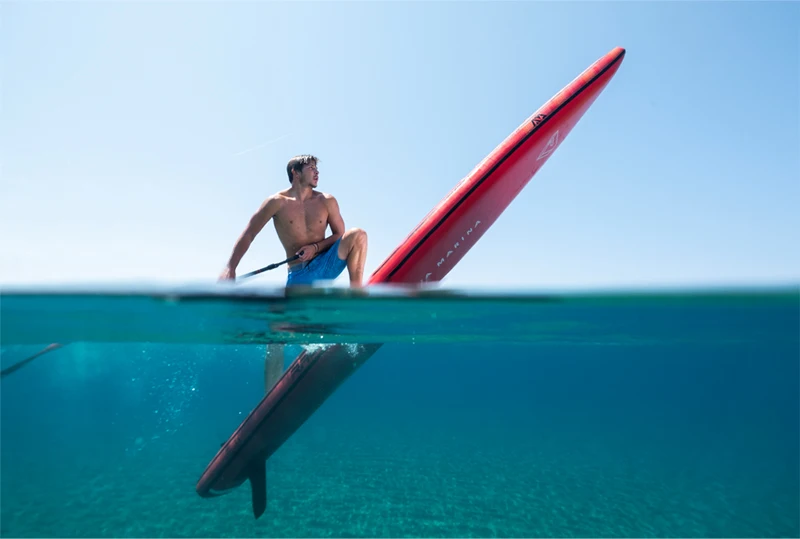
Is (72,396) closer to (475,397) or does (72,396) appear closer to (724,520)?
(724,520)

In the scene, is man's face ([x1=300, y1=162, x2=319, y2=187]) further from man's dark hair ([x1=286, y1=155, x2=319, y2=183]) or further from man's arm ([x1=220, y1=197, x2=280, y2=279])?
man's arm ([x1=220, y1=197, x2=280, y2=279])

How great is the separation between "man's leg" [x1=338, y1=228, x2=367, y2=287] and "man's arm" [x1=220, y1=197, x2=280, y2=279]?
889 millimetres

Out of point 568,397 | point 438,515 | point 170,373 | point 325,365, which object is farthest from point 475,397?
point 325,365

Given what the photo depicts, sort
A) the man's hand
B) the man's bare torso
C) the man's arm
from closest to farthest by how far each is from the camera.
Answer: the man's arm
the man's hand
the man's bare torso

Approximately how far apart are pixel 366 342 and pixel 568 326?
3.98 meters

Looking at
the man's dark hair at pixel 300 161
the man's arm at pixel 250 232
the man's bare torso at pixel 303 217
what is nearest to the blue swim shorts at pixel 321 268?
the man's bare torso at pixel 303 217

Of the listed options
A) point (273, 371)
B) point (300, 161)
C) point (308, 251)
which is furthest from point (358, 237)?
point (273, 371)

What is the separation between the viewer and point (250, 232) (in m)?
4.73

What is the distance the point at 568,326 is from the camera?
→ 8070 mm

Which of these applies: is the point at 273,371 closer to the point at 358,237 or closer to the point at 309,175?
the point at 358,237

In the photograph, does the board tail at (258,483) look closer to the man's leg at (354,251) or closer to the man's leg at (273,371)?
the man's leg at (273,371)

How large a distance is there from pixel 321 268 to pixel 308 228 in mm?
471

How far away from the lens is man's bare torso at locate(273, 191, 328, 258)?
4898 mm

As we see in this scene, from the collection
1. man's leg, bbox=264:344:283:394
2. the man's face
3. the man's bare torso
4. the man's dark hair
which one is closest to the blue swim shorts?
the man's bare torso
